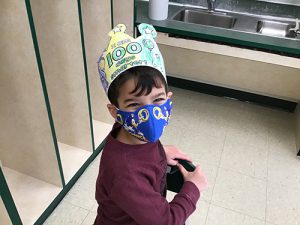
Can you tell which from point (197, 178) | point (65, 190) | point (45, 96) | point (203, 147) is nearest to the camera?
point (197, 178)

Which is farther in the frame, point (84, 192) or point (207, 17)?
point (207, 17)

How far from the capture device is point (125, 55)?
0.78 m

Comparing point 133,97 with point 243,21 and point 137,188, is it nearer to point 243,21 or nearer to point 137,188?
point 137,188

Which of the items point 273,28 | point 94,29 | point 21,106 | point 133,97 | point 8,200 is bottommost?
point 8,200

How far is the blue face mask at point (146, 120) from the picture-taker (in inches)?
30.7

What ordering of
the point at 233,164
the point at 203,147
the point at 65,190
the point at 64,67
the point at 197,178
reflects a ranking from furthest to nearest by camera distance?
the point at 203,147 < the point at 233,164 < the point at 65,190 < the point at 64,67 < the point at 197,178

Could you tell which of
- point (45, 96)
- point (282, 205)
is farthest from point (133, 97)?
point (282, 205)

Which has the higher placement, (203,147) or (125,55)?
(125,55)

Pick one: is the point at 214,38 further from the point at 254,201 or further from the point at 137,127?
the point at 137,127

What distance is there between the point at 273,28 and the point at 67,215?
197 cm

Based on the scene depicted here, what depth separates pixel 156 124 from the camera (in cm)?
81

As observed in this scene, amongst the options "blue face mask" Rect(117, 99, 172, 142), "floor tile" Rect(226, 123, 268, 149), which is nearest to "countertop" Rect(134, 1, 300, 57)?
"floor tile" Rect(226, 123, 268, 149)

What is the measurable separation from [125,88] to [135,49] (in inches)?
4.4

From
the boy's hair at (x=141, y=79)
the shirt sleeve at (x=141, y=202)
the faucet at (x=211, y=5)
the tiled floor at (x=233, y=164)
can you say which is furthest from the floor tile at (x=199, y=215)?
the faucet at (x=211, y=5)
